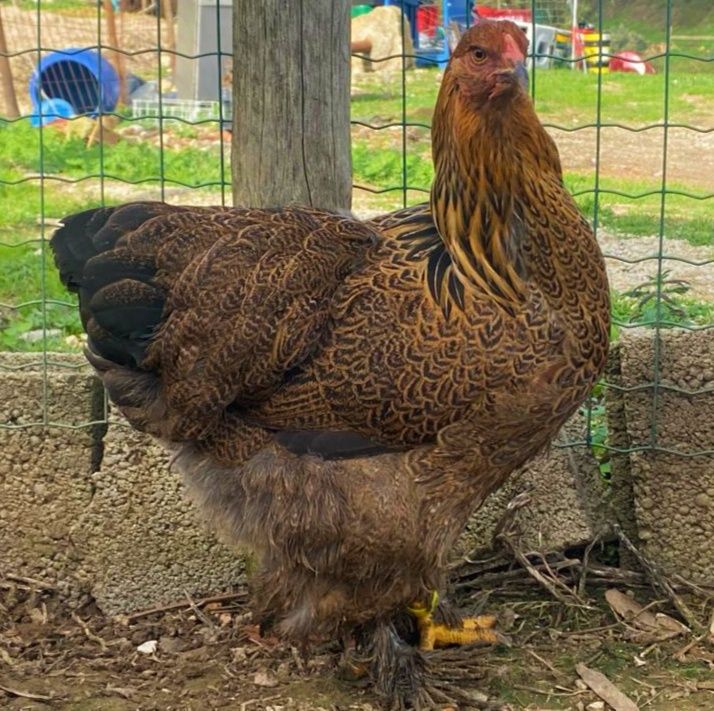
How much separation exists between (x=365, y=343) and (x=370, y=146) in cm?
700

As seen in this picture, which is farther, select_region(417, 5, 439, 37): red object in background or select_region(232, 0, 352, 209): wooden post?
select_region(417, 5, 439, 37): red object in background

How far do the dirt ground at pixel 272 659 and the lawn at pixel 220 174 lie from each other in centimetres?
132

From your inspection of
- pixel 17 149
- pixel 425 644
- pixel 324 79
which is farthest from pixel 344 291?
pixel 17 149

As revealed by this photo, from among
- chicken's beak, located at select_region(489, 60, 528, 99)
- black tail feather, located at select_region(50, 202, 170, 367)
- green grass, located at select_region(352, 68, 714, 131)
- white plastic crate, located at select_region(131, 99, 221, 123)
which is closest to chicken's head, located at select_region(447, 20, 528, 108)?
chicken's beak, located at select_region(489, 60, 528, 99)

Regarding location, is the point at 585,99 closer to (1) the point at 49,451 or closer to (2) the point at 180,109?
(2) the point at 180,109

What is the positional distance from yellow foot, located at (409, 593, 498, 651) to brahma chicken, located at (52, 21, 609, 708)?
408 millimetres

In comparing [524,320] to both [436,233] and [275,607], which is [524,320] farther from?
[275,607]

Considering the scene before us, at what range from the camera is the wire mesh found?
13.4 ft

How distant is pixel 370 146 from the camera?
32.1ft

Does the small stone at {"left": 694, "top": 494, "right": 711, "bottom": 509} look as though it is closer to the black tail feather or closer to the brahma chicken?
the brahma chicken

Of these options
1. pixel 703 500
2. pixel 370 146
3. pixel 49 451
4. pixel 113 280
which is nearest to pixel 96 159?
pixel 370 146

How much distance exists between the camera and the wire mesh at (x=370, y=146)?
410 centimetres

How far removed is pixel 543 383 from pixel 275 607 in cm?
102

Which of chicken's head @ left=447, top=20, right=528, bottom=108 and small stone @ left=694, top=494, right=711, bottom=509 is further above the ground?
chicken's head @ left=447, top=20, right=528, bottom=108
